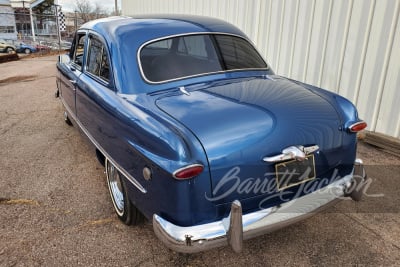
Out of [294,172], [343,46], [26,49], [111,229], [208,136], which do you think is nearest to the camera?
[208,136]

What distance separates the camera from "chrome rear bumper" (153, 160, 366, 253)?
197 cm

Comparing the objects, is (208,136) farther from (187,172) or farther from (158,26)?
(158,26)

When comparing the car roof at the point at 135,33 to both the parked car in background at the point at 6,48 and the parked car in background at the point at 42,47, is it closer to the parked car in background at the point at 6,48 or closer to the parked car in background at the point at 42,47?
the parked car in background at the point at 42,47

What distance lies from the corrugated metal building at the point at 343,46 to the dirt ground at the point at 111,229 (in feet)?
2.21

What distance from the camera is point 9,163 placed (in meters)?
4.21

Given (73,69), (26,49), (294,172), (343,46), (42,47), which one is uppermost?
(343,46)

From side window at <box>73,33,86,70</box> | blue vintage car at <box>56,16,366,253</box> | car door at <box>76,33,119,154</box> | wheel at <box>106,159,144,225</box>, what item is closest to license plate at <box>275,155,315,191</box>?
blue vintage car at <box>56,16,366,253</box>

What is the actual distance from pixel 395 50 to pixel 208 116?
3.17 m

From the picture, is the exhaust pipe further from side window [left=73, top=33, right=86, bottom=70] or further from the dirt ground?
side window [left=73, top=33, right=86, bottom=70]

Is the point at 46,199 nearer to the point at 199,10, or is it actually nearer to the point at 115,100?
the point at 115,100

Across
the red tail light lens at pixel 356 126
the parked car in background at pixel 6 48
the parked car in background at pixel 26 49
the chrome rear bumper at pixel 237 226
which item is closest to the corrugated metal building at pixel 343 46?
the red tail light lens at pixel 356 126

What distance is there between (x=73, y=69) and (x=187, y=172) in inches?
109

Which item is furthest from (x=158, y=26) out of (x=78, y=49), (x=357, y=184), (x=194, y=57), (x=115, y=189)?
(x=357, y=184)

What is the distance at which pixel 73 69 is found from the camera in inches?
159
